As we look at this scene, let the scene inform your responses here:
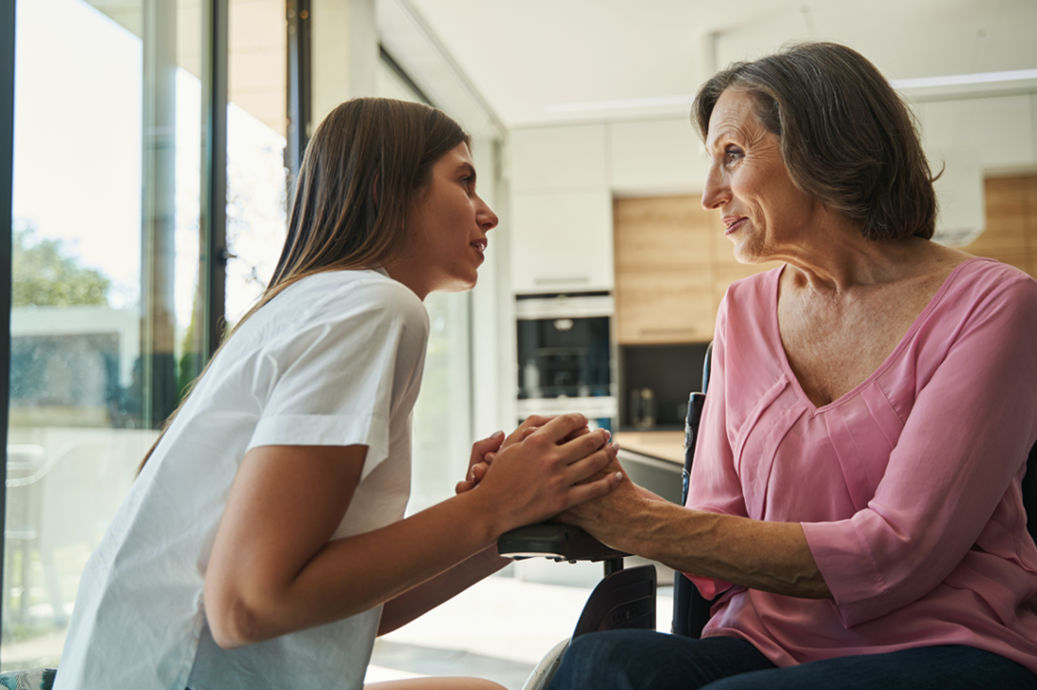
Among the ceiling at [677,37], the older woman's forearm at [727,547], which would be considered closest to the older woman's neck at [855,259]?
the older woman's forearm at [727,547]

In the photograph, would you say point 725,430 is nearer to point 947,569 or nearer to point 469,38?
point 947,569

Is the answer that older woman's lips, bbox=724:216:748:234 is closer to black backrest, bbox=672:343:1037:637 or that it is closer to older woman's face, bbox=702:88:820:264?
older woman's face, bbox=702:88:820:264

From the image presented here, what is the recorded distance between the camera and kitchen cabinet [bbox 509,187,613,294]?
6.08 m

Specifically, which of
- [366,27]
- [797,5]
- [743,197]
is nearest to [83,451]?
[743,197]

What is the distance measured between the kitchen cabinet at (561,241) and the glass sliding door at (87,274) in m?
3.55

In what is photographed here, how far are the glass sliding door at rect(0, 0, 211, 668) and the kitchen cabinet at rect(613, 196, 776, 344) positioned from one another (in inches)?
150

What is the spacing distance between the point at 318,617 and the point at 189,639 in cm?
16

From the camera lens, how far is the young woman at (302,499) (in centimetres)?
79

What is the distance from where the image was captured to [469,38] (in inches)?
185

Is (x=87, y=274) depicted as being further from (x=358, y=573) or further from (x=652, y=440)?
(x=652, y=440)

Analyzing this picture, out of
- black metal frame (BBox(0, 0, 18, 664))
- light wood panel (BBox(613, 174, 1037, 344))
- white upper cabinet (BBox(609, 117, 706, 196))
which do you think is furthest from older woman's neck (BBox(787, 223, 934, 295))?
white upper cabinet (BBox(609, 117, 706, 196))

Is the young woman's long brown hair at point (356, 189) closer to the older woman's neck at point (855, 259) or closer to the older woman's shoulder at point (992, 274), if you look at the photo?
the older woman's neck at point (855, 259)

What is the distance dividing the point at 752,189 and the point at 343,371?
2.42 ft

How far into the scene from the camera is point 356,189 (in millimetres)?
1074
